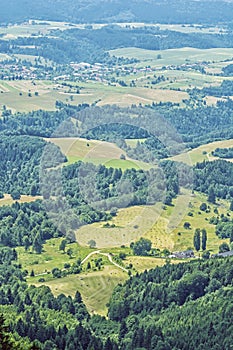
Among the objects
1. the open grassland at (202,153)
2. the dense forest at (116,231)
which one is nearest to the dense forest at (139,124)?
the dense forest at (116,231)

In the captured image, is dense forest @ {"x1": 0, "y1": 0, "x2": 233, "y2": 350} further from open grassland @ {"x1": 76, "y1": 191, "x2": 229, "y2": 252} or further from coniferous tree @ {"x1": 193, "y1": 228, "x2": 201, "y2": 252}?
open grassland @ {"x1": 76, "y1": 191, "x2": 229, "y2": 252}

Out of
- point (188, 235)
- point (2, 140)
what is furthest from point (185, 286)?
point (2, 140)

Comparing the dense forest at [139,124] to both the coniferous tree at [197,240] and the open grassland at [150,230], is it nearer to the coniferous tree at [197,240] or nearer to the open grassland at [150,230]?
the open grassland at [150,230]

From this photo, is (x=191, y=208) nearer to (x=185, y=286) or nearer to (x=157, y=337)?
(x=185, y=286)

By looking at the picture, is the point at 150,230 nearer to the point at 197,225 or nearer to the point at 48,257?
the point at 197,225

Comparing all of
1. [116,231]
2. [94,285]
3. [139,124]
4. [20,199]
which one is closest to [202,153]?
[139,124]

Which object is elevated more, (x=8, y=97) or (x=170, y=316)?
(x=170, y=316)
